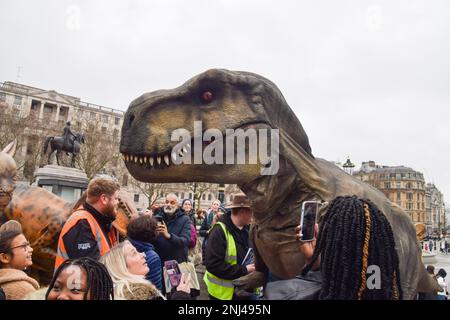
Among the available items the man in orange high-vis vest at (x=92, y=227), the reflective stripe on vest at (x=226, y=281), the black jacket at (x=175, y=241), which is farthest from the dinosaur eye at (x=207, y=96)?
the black jacket at (x=175, y=241)

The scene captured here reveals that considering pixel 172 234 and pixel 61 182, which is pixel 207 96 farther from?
pixel 61 182

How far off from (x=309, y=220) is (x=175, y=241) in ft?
11.0

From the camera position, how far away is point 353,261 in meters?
1.80

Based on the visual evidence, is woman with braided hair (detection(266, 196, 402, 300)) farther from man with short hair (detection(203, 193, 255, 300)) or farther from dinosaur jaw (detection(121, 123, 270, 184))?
man with short hair (detection(203, 193, 255, 300))

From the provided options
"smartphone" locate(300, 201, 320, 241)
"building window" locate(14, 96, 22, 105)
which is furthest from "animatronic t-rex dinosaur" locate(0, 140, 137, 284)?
"building window" locate(14, 96, 22, 105)

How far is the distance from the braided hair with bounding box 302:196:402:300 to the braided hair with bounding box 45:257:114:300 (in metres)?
1.12

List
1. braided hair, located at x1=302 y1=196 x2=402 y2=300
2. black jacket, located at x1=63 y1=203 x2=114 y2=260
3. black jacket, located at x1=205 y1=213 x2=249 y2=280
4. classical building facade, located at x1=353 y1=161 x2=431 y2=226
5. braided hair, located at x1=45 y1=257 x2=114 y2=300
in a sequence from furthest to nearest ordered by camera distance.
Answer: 1. classical building facade, located at x1=353 y1=161 x2=431 y2=226
2. black jacket, located at x1=205 y1=213 x2=249 y2=280
3. black jacket, located at x1=63 y1=203 x2=114 y2=260
4. braided hair, located at x1=45 y1=257 x2=114 y2=300
5. braided hair, located at x1=302 y1=196 x2=402 y2=300

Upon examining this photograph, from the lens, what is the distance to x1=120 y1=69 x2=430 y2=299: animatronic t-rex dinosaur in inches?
102

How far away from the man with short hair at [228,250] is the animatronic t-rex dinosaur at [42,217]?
1.42 metres

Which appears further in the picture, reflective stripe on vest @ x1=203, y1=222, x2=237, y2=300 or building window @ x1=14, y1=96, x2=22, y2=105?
building window @ x1=14, y1=96, x2=22, y2=105

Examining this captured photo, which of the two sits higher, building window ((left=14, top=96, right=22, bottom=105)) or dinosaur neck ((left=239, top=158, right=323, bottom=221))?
building window ((left=14, top=96, right=22, bottom=105))

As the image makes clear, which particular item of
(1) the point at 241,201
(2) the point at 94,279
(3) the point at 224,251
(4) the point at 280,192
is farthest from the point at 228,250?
(2) the point at 94,279

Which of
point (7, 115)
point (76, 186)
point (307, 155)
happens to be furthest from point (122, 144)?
point (7, 115)

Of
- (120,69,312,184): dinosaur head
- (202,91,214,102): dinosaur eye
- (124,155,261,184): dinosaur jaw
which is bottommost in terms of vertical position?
(124,155,261,184): dinosaur jaw
